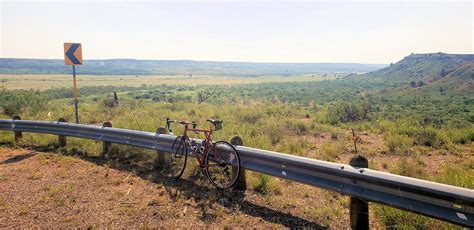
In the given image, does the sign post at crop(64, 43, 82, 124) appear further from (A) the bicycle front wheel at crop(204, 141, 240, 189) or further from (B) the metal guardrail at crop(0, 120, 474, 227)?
(B) the metal guardrail at crop(0, 120, 474, 227)

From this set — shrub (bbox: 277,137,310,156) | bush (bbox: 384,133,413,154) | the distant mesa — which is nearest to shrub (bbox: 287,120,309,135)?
shrub (bbox: 277,137,310,156)

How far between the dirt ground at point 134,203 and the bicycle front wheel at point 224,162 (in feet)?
0.68

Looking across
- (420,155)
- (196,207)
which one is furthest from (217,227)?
(420,155)

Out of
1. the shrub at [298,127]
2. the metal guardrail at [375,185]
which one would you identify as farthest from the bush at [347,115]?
the metal guardrail at [375,185]

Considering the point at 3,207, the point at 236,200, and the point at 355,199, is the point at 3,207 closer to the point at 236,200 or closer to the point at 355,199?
the point at 236,200

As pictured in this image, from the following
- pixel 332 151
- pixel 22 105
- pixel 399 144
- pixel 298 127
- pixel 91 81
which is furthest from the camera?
pixel 91 81

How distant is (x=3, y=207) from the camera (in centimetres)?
499

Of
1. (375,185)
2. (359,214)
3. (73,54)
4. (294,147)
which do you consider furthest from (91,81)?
(375,185)

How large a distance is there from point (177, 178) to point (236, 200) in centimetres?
153

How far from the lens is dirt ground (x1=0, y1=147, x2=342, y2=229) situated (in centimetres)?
445

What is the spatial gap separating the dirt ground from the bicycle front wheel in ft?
0.68

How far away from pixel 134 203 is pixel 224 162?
163cm

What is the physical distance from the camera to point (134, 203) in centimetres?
509

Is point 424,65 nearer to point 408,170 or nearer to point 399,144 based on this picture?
point 399,144
